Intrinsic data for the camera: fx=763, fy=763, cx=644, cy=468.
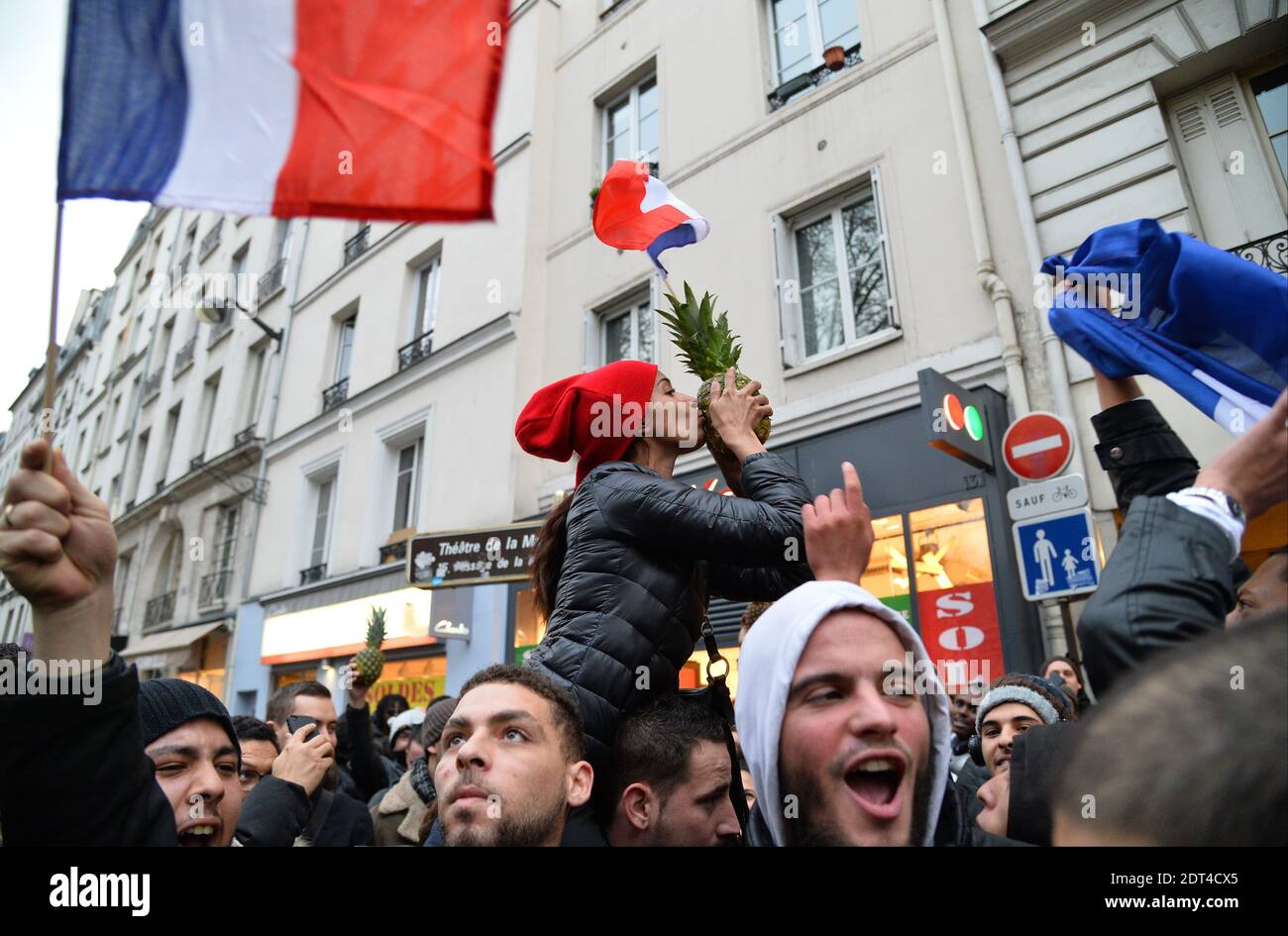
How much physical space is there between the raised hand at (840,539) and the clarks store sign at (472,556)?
24.5ft

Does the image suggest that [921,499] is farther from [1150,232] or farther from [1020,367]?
[1150,232]

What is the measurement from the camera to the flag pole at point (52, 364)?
114cm

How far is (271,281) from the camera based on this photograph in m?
17.2

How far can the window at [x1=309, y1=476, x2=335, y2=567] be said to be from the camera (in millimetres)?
14016

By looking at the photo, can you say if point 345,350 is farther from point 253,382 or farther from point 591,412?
point 591,412

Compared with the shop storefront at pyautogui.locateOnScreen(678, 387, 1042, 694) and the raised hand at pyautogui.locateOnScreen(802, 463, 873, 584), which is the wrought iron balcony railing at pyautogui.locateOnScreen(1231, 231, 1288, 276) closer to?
the shop storefront at pyautogui.locateOnScreen(678, 387, 1042, 694)

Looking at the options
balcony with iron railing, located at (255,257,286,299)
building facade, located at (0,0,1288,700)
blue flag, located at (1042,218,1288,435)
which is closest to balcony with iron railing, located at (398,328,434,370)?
building facade, located at (0,0,1288,700)

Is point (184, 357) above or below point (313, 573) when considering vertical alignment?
above

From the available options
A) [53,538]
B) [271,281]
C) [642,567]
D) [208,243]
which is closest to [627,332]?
[642,567]

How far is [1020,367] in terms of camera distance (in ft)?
21.4

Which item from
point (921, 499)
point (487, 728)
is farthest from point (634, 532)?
point (921, 499)

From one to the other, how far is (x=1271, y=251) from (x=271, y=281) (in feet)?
57.8

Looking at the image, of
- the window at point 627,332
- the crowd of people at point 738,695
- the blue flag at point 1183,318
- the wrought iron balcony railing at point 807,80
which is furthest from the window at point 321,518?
the blue flag at point 1183,318

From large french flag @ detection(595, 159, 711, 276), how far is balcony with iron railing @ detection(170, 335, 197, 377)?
1968cm
